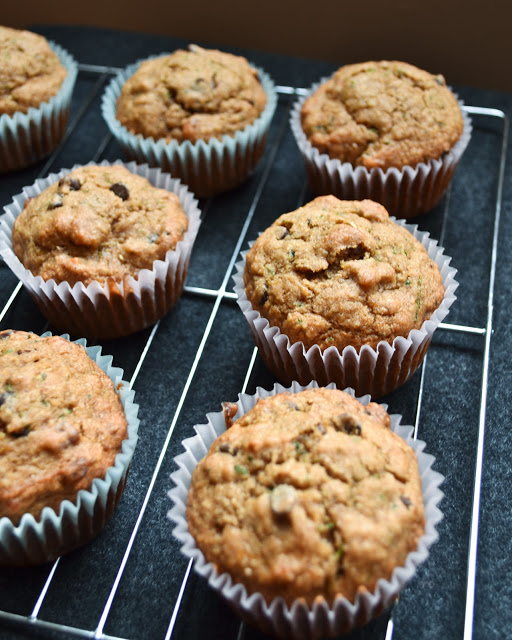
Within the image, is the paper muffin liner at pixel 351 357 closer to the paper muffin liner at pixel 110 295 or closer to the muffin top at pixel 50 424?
the paper muffin liner at pixel 110 295

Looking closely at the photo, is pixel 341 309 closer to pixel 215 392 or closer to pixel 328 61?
pixel 215 392

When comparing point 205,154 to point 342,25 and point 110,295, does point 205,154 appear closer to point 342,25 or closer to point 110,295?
point 110,295

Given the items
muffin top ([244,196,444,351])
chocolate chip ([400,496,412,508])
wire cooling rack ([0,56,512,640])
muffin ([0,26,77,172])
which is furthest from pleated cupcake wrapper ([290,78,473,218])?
chocolate chip ([400,496,412,508])

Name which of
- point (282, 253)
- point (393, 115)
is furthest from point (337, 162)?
point (282, 253)

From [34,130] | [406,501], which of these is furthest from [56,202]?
[406,501]

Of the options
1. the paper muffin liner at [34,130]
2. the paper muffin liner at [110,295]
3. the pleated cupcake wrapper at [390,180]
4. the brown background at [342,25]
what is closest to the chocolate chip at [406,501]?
the paper muffin liner at [110,295]

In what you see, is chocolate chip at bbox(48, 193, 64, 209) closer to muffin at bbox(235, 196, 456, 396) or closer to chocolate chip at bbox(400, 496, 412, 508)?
muffin at bbox(235, 196, 456, 396)
